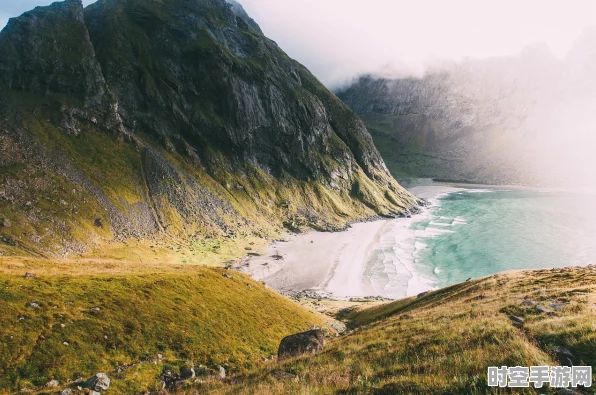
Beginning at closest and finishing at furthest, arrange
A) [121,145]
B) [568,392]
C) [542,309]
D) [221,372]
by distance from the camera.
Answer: [568,392] → [542,309] → [221,372] → [121,145]

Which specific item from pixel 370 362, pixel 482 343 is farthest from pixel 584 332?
pixel 370 362

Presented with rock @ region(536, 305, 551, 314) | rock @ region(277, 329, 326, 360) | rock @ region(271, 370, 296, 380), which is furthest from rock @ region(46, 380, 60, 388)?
rock @ region(536, 305, 551, 314)

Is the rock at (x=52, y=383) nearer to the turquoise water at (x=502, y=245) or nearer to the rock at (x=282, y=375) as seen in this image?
the rock at (x=282, y=375)

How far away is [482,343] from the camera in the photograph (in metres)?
16.2

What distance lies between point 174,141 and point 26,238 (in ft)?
Answer: 323

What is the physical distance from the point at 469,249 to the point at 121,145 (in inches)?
6102

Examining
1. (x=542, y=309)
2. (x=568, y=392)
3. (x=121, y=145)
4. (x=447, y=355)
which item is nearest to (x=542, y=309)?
(x=542, y=309)

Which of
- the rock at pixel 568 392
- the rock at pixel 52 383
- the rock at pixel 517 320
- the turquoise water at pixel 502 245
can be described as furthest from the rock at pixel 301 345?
the turquoise water at pixel 502 245

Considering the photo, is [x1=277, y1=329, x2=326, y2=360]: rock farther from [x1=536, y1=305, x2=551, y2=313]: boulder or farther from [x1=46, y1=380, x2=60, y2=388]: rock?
[x1=536, y1=305, x2=551, y2=313]: boulder

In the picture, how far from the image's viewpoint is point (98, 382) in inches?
824

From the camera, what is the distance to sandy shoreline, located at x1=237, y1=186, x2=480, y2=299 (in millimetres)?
97356

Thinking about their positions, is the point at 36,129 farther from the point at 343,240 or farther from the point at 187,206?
the point at 343,240

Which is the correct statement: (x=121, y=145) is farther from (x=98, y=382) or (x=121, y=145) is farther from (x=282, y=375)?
(x=282, y=375)

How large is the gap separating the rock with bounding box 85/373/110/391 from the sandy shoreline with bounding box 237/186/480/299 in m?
72.5
